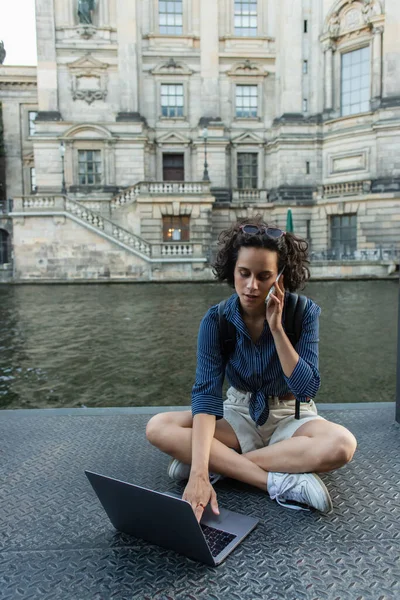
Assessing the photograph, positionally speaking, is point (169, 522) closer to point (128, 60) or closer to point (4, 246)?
point (4, 246)

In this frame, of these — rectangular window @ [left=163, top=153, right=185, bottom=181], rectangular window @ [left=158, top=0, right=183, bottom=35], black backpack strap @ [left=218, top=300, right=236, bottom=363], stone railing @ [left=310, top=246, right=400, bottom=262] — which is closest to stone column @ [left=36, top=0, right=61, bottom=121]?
rectangular window @ [left=158, top=0, right=183, bottom=35]

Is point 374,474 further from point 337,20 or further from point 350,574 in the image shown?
point 337,20

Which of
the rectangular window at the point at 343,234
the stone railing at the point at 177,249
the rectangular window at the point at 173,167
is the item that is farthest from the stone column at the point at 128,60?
the rectangular window at the point at 343,234

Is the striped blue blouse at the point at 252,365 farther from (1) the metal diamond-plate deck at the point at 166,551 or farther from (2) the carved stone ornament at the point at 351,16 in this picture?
(2) the carved stone ornament at the point at 351,16

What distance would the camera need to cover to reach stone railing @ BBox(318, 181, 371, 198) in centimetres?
2731

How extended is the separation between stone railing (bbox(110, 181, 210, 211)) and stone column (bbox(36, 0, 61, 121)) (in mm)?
6043

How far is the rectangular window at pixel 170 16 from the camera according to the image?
2947cm

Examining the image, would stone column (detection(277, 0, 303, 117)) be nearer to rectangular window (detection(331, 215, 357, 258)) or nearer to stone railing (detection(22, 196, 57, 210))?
rectangular window (detection(331, 215, 357, 258))

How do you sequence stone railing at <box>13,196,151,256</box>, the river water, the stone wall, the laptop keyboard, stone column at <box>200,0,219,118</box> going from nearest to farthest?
the laptop keyboard < the river water < the stone wall < stone railing at <box>13,196,151,256</box> < stone column at <box>200,0,219,118</box>

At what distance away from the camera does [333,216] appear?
94.3 feet

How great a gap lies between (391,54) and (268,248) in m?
28.6

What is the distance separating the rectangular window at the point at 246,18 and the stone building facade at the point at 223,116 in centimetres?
6

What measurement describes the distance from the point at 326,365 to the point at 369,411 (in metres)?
3.45

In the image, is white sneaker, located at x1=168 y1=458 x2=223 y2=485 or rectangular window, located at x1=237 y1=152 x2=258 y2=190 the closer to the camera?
white sneaker, located at x1=168 y1=458 x2=223 y2=485
